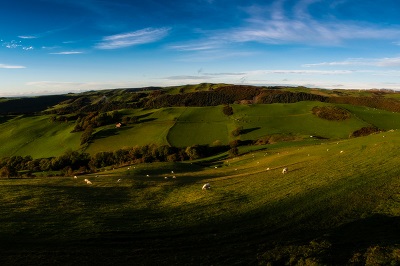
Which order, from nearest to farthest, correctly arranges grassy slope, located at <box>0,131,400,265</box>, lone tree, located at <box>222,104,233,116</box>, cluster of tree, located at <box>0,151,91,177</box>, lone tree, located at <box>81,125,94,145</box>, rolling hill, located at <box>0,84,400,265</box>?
rolling hill, located at <box>0,84,400,265</box> < grassy slope, located at <box>0,131,400,265</box> < cluster of tree, located at <box>0,151,91,177</box> < lone tree, located at <box>81,125,94,145</box> < lone tree, located at <box>222,104,233,116</box>

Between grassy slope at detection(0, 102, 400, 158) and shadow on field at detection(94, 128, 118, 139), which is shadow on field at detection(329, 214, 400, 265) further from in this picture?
shadow on field at detection(94, 128, 118, 139)

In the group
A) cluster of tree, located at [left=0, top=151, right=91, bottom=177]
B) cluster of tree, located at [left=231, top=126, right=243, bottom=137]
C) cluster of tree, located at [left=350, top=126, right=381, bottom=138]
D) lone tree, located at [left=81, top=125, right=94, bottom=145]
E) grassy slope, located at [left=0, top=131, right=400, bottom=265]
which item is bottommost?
cluster of tree, located at [left=0, top=151, right=91, bottom=177]

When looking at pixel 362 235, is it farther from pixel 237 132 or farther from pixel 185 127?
pixel 185 127

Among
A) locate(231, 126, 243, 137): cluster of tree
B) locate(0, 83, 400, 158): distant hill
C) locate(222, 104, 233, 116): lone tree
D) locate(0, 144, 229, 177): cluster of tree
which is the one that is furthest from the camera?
locate(222, 104, 233, 116): lone tree

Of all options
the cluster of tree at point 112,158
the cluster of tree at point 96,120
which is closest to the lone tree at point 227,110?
the cluster of tree at point 112,158

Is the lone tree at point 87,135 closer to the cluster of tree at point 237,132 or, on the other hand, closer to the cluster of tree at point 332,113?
the cluster of tree at point 237,132

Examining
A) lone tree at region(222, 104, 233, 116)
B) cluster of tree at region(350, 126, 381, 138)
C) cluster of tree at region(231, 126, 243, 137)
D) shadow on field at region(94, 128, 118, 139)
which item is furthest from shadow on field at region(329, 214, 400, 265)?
lone tree at region(222, 104, 233, 116)

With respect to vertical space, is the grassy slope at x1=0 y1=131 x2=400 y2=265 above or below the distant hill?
above

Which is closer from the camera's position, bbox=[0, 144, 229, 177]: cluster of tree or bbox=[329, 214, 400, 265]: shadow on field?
bbox=[329, 214, 400, 265]: shadow on field

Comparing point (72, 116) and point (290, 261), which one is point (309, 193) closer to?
point (290, 261)
